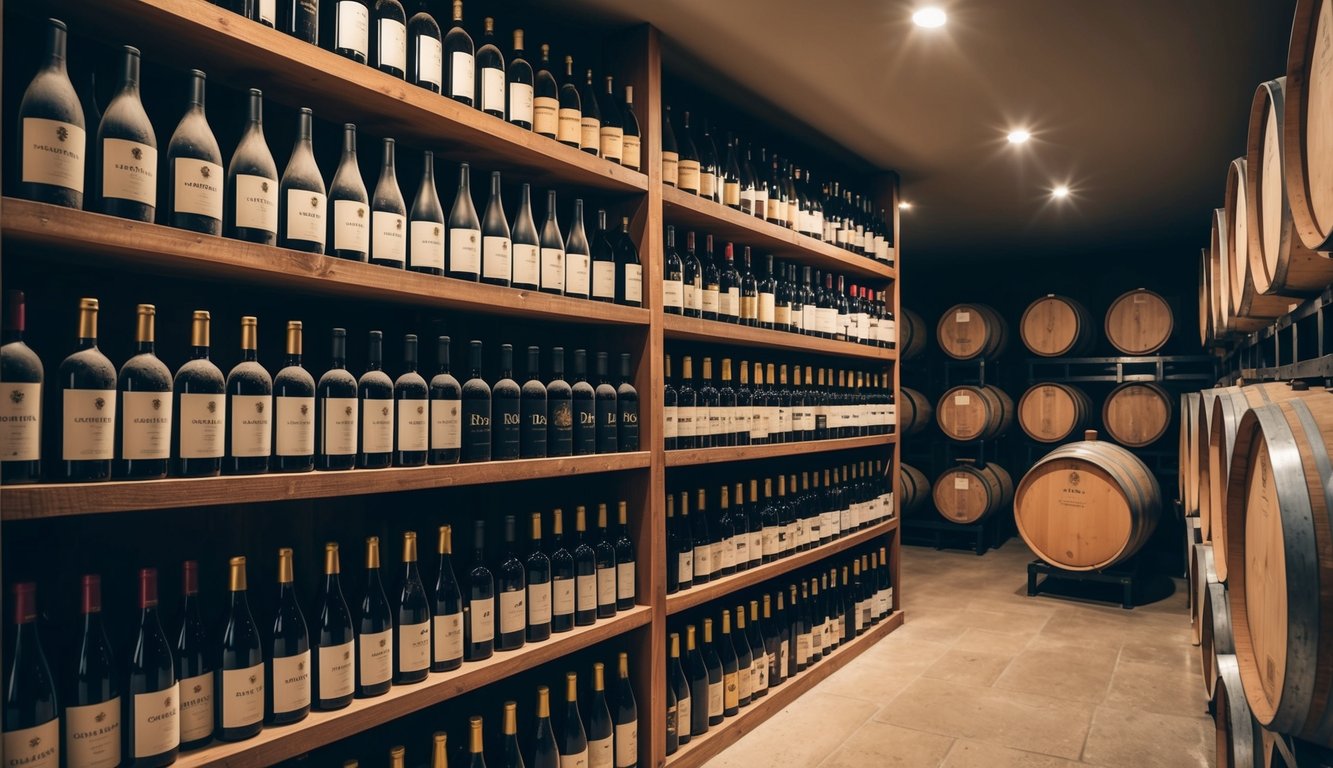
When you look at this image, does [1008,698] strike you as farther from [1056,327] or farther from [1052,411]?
[1056,327]

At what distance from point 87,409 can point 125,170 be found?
0.45 metres

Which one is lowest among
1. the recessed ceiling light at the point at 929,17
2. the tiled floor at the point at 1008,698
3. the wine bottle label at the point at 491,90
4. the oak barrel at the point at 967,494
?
the tiled floor at the point at 1008,698

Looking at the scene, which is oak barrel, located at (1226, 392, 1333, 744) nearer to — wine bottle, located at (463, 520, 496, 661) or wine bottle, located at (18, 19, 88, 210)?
wine bottle, located at (463, 520, 496, 661)

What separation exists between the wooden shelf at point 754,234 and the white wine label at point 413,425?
1252 mm

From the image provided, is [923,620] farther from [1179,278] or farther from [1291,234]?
[1179,278]

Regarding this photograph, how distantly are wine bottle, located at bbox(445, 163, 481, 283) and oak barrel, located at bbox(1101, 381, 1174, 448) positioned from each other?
5.47 m

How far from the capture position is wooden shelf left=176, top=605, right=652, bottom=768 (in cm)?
156

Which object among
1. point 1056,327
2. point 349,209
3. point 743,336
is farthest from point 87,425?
point 1056,327

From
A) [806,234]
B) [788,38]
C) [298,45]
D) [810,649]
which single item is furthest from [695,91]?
[810,649]

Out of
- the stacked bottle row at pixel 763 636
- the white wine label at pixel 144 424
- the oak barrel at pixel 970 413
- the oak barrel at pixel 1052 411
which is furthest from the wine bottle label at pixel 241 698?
the oak barrel at pixel 1052 411

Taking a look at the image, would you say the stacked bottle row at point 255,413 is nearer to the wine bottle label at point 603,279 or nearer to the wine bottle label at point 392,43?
the wine bottle label at point 603,279

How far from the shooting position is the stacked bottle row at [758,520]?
9.63ft

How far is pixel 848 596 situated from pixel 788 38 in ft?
8.66

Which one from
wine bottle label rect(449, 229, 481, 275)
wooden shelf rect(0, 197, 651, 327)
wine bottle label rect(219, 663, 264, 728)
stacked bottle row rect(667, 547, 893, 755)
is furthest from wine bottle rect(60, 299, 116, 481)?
stacked bottle row rect(667, 547, 893, 755)
